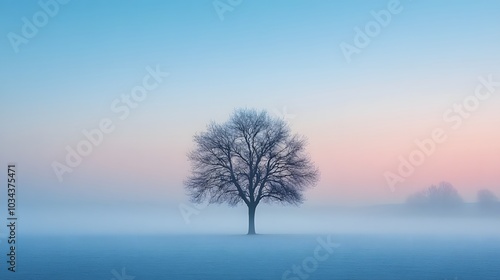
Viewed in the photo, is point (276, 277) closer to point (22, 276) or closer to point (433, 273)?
point (433, 273)

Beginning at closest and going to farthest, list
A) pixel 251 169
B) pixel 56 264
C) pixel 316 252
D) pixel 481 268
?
pixel 481 268
pixel 56 264
pixel 316 252
pixel 251 169

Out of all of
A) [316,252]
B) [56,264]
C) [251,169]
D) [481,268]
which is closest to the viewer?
[481,268]

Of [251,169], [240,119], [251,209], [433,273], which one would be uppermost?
[240,119]

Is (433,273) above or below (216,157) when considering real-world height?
below

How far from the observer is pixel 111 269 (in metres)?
25.7

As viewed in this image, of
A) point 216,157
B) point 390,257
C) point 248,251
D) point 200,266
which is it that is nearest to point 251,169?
point 216,157

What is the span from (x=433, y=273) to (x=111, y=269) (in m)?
14.2

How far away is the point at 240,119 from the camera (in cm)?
5625

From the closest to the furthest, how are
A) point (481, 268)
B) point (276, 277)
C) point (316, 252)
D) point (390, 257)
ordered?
point (276, 277)
point (481, 268)
point (390, 257)
point (316, 252)

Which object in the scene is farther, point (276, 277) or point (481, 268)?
point (481, 268)

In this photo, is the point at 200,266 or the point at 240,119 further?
the point at 240,119

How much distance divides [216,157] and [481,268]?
33683 mm

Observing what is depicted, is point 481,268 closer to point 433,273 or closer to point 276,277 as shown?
point 433,273

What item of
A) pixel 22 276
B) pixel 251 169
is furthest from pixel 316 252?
pixel 251 169
